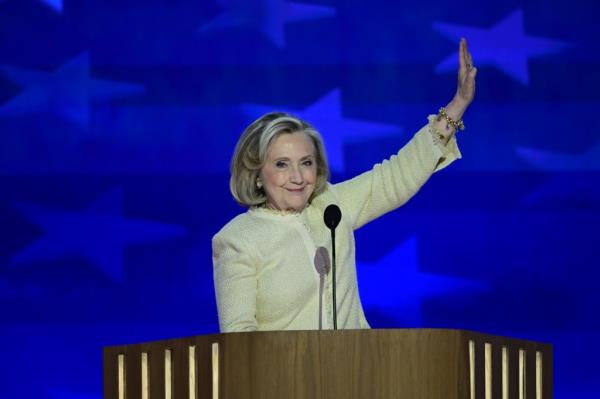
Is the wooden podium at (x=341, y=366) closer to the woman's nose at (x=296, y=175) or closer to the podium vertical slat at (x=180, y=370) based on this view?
the podium vertical slat at (x=180, y=370)

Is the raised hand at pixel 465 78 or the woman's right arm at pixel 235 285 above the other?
the raised hand at pixel 465 78

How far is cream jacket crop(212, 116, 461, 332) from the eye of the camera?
306 centimetres

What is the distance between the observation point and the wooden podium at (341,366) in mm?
2568

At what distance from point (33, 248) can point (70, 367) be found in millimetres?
426

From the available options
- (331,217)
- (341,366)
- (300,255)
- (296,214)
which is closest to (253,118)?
(296,214)

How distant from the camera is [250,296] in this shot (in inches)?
119

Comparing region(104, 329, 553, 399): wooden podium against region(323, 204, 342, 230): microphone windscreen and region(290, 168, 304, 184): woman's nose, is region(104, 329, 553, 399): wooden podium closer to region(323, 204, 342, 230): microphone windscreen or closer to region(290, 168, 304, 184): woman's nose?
region(323, 204, 342, 230): microphone windscreen

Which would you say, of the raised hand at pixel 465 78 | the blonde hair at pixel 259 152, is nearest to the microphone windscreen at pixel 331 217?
the blonde hair at pixel 259 152

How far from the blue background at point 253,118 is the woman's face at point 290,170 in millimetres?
1263

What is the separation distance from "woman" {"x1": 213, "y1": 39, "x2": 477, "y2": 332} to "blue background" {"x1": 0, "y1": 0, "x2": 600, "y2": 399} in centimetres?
116

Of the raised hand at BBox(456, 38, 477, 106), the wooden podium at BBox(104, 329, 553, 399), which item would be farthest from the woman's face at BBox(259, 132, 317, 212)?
the wooden podium at BBox(104, 329, 553, 399)

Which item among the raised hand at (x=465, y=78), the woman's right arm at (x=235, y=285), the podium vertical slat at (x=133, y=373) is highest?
the raised hand at (x=465, y=78)

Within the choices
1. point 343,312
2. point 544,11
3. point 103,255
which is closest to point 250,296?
point 343,312

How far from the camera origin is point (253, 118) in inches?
176
